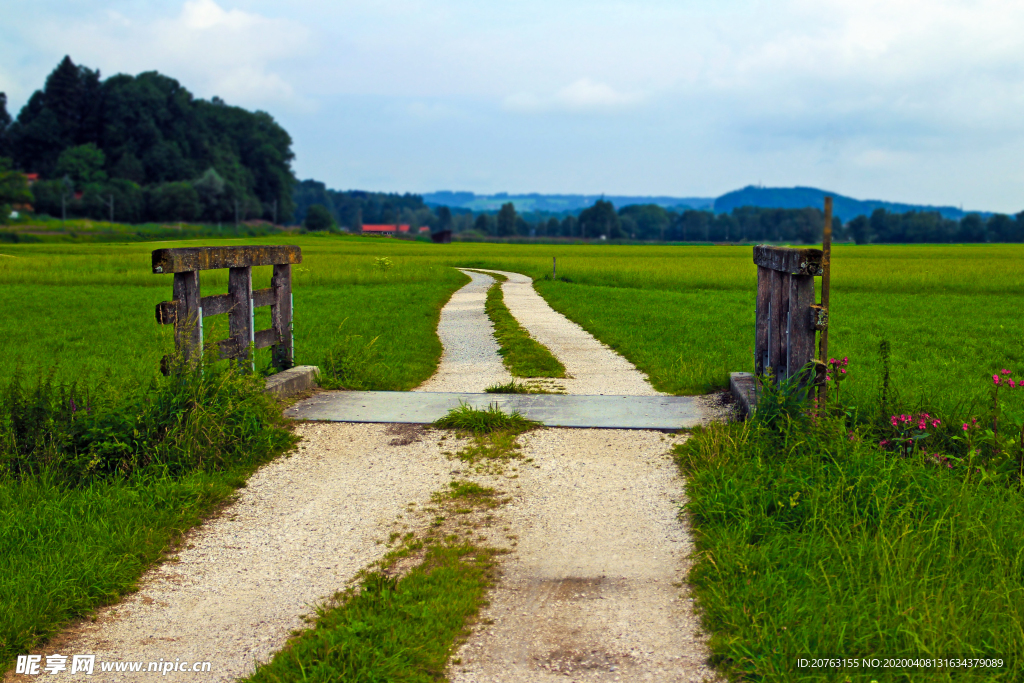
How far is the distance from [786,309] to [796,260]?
1.18m

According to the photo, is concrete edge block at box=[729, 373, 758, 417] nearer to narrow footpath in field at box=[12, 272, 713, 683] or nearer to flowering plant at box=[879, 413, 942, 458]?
narrow footpath in field at box=[12, 272, 713, 683]

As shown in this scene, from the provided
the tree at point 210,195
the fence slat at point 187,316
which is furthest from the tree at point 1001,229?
the fence slat at point 187,316

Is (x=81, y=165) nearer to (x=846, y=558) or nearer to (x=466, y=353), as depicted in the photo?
(x=466, y=353)

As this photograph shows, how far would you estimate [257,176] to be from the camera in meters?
157

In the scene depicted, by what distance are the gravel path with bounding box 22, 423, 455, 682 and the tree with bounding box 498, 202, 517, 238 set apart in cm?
16384

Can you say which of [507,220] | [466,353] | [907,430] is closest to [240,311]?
[466,353]

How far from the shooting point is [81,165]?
416ft

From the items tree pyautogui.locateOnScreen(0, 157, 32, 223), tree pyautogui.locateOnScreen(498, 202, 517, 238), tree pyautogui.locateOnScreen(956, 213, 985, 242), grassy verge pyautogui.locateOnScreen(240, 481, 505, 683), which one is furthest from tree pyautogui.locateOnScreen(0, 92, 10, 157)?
grassy verge pyautogui.locateOnScreen(240, 481, 505, 683)

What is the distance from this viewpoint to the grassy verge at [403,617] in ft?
10.7

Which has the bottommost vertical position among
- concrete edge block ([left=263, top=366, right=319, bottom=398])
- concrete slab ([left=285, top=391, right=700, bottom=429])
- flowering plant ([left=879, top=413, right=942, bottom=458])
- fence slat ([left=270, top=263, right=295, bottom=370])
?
concrete slab ([left=285, top=391, right=700, bottom=429])

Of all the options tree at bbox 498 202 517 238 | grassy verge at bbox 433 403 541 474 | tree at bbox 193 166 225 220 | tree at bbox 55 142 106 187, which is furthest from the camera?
tree at bbox 498 202 517 238

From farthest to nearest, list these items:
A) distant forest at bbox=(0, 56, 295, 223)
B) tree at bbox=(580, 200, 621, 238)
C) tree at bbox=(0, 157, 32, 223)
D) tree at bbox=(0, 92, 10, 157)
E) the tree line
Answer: tree at bbox=(580, 200, 621, 238) < tree at bbox=(0, 92, 10, 157) < distant forest at bbox=(0, 56, 295, 223) < the tree line < tree at bbox=(0, 157, 32, 223)

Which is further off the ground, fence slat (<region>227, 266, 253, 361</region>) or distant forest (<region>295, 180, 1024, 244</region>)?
distant forest (<region>295, 180, 1024, 244</region>)

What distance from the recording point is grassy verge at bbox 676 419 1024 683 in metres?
3.31
